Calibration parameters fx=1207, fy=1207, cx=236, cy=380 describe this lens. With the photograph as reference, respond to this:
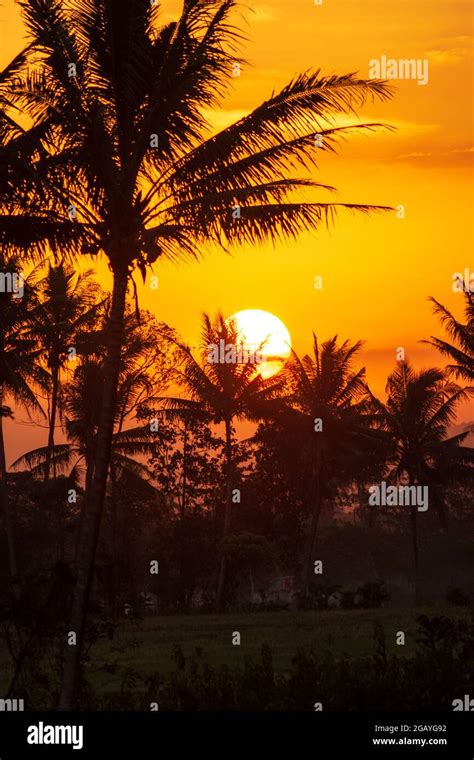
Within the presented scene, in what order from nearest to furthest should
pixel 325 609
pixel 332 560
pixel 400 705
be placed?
pixel 400 705, pixel 325 609, pixel 332 560

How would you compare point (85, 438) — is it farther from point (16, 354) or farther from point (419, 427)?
point (419, 427)

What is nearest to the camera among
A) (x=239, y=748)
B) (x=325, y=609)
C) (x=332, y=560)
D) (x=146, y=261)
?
(x=239, y=748)

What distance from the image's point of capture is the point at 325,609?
44.1 m

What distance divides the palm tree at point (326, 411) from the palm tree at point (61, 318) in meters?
8.74

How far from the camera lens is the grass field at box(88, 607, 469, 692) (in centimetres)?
2605

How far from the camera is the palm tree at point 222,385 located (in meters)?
48.8

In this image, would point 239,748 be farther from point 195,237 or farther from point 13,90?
point 13,90

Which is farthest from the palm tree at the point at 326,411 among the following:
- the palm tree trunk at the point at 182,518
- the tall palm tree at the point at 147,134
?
the tall palm tree at the point at 147,134

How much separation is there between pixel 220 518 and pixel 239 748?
4141cm

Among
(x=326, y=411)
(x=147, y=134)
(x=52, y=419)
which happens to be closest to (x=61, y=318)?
(x=52, y=419)

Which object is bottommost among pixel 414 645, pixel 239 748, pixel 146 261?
pixel 239 748

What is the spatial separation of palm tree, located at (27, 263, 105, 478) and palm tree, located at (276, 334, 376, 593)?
28.7 feet

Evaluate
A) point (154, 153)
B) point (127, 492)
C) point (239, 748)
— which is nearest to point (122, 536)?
point (127, 492)

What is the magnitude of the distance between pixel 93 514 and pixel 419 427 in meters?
34.5
